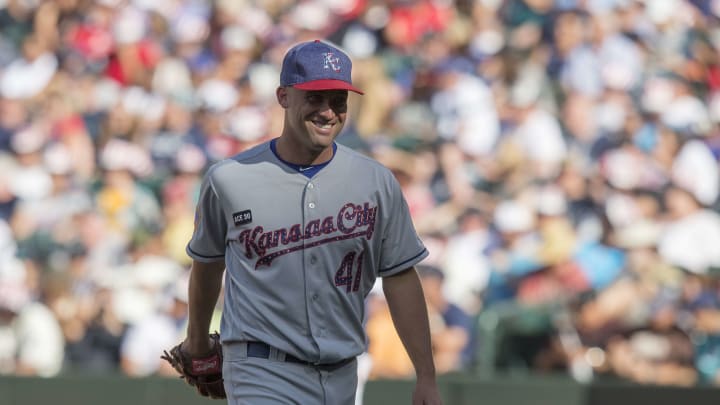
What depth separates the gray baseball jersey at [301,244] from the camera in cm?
430

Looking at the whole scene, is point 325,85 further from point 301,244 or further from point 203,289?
point 203,289

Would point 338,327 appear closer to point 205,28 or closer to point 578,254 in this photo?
point 578,254

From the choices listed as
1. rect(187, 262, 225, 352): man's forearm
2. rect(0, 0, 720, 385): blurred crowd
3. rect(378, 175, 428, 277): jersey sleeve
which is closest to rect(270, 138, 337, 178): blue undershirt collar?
rect(378, 175, 428, 277): jersey sleeve

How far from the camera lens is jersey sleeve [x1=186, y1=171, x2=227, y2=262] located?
14.4 feet

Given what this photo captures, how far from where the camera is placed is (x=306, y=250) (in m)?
4.30

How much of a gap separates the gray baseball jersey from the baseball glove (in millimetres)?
311

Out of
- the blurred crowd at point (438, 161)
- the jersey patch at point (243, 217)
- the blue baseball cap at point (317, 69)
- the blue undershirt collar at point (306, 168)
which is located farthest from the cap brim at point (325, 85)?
the blurred crowd at point (438, 161)

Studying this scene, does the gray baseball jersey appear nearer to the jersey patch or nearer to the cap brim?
the jersey patch

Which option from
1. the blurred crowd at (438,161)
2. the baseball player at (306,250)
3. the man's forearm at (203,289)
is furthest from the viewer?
the blurred crowd at (438,161)

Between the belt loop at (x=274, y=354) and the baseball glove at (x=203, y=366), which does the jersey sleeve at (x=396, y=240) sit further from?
the baseball glove at (x=203, y=366)

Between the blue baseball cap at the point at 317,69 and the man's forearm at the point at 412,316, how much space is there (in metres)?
0.72

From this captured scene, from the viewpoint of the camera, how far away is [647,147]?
9.72 m

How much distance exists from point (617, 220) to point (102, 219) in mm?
4138

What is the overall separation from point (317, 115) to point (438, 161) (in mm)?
6102
